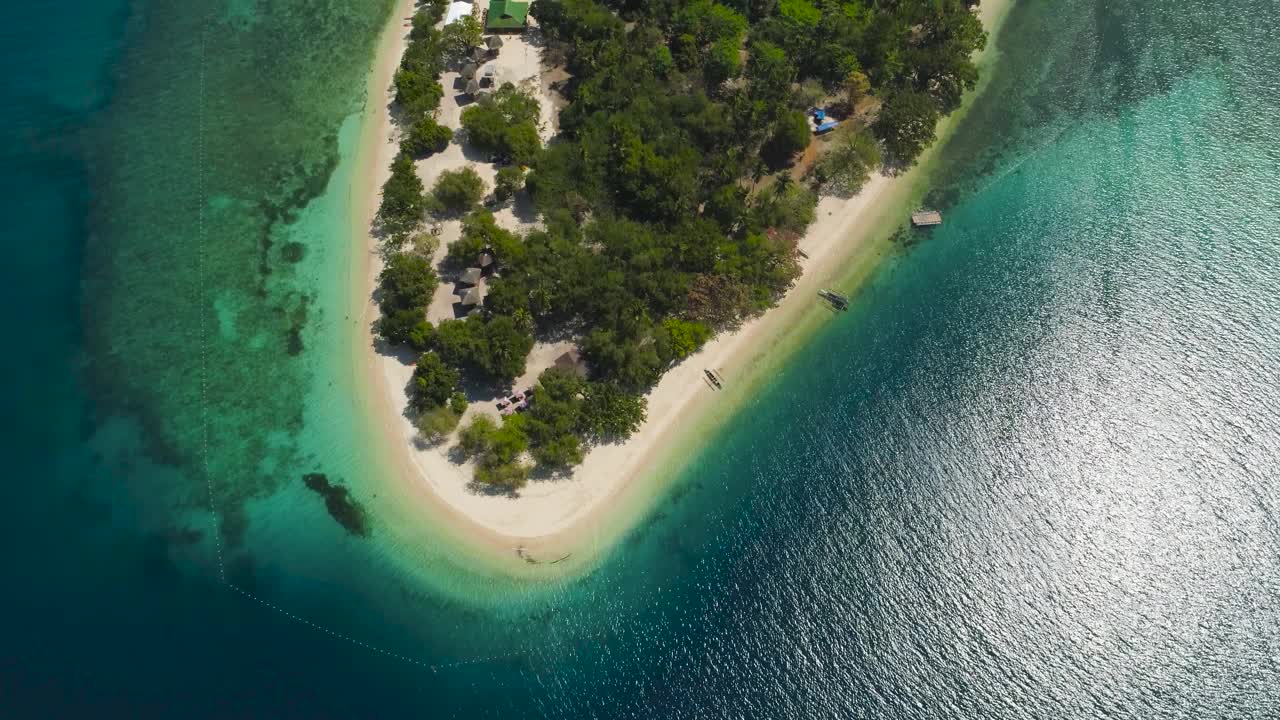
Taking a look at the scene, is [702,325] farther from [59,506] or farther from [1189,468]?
[59,506]

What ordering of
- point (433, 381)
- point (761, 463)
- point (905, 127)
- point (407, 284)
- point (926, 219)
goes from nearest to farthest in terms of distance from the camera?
point (761, 463), point (433, 381), point (407, 284), point (926, 219), point (905, 127)

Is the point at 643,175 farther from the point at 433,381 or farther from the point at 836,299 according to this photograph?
the point at 433,381

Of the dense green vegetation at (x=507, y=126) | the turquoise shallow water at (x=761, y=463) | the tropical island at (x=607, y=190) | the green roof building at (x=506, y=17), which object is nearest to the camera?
the turquoise shallow water at (x=761, y=463)

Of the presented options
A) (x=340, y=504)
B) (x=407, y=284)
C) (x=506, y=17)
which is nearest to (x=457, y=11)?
(x=506, y=17)

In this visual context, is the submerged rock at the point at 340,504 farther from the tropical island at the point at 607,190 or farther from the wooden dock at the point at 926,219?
the wooden dock at the point at 926,219

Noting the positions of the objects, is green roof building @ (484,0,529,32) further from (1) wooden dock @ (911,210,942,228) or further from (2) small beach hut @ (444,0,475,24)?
(1) wooden dock @ (911,210,942,228)

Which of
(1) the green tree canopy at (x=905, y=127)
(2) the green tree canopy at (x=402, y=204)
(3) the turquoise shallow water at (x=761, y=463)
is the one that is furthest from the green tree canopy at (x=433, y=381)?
(1) the green tree canopy at (x=905, y=127)

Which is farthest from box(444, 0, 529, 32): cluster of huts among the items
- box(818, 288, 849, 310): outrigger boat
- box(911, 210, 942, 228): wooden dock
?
box(911, 210, 942, 228): wooden dock
